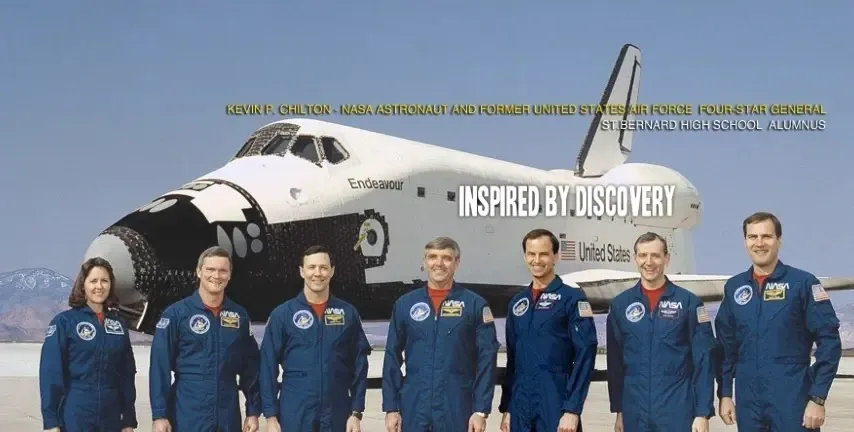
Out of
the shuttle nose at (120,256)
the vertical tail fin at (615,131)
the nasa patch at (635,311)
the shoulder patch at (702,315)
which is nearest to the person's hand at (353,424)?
the nasa patch at (635,311)

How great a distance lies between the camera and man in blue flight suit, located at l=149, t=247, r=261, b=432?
5.16 m

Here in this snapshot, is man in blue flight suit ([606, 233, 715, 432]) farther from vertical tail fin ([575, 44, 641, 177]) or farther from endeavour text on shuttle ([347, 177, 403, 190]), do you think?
vertical tail fin ([575, 44, 641, 177])

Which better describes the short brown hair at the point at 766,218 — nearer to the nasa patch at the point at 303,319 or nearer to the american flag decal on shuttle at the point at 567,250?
the nasa patch at the point at 303,319

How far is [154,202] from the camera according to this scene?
1050 centimetres

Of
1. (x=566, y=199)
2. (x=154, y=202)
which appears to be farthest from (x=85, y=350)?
(x=566, y=199)

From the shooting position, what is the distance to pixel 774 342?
5234 mm

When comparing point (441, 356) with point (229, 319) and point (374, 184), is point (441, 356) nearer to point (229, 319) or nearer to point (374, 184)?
point (229, 319)

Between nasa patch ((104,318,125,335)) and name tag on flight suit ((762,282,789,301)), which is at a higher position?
name tag on flight suit ((762,282,789,301))

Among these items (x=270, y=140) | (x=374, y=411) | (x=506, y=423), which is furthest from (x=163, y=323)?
(x=270, y=140)

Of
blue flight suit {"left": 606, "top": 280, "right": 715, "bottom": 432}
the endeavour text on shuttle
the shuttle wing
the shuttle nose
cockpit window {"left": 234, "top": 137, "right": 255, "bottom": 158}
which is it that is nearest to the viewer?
blue flight suit {"left": 606, "top": 280, "right": 715, "bottom": 432}

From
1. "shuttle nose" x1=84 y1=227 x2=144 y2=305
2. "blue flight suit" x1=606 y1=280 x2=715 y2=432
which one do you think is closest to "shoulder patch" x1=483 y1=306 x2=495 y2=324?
"blue flight suit" x1=606 y1=280 x2=715 y2=432

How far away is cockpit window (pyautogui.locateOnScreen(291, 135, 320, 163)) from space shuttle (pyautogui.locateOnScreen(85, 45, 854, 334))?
13 millimetres

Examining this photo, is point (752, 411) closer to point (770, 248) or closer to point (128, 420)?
point (770, 248)

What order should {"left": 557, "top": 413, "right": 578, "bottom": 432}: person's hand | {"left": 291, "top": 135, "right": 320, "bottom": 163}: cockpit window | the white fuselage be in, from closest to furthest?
{"left": 557, "top": 413, "right": 578, "bottom": 432}: person's hand, the white fuselage, {"left": 291, "top": 135, "right": 320, "bottom": 163}: cockpit window
